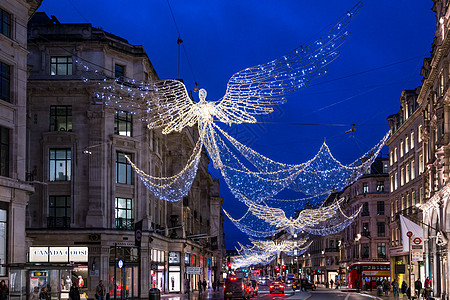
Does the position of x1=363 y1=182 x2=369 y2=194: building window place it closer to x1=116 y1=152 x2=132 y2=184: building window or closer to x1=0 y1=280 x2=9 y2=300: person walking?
x1=116 y1=152 x2=132 y2=184: building window

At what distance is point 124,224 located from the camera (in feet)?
161

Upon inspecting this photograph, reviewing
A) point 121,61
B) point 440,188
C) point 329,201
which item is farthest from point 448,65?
point 329,201

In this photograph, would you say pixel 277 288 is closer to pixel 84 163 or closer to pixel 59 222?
pixel 59 222

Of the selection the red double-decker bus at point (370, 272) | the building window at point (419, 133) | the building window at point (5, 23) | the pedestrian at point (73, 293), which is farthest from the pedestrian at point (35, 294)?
the red double-decker bus at point (370, 272)

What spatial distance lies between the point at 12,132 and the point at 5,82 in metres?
2.55

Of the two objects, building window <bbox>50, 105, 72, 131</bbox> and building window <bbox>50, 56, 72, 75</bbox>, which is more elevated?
building window <bbox>50, 56, 72, 75</bbox>

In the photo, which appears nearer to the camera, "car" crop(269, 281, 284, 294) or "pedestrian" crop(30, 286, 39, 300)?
"pedestrian" crop(30, 286, 39, 300)

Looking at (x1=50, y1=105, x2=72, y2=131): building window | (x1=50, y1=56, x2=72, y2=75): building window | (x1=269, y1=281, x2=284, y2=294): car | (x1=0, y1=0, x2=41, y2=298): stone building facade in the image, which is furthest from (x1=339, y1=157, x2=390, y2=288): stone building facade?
(x1=0, y1=0, x2=41, y2=298): stone building facade

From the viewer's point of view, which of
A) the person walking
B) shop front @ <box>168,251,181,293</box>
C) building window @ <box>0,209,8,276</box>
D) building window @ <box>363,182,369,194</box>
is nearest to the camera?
the person walking

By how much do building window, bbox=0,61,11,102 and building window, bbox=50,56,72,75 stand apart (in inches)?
612

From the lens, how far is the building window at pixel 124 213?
48656mm

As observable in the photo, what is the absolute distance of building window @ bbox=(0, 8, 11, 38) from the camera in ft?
106

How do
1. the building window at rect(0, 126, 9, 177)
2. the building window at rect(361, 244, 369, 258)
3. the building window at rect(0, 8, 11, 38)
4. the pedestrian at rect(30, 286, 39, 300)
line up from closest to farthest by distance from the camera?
the pedestrian at rect(30, 286, 39, 300), the building window at rect(0, 8, 11, 38), the building window at rect(0, 126, 9, 177), the building window at rect(361, 244, 369, 258)

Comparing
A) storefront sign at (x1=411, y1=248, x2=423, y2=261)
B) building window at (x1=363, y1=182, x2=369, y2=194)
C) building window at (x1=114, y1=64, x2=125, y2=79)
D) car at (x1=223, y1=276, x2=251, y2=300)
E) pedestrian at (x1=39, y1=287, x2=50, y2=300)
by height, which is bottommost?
car at (x1=223, y1=276, x2=251, y2=300)
